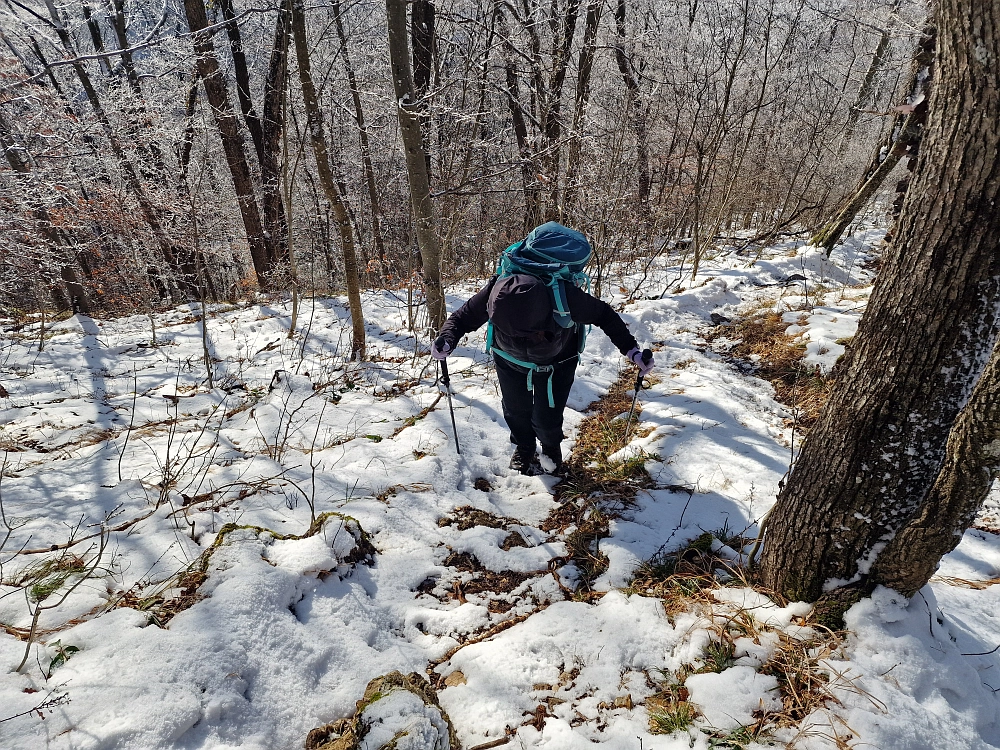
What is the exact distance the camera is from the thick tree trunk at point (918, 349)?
139 cm

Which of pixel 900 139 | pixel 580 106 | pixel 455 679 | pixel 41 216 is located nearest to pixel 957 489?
pixel 900 139

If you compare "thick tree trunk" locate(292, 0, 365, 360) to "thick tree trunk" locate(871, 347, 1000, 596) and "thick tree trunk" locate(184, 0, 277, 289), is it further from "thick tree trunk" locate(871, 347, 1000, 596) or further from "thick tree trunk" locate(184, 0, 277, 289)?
"thick tree trunk" locate(871, 347, 1000, 596)

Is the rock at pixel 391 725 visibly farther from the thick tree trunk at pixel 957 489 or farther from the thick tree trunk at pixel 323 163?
the thick tree trunk at pixel 323 163

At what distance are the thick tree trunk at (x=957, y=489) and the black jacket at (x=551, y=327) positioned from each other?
1.71m

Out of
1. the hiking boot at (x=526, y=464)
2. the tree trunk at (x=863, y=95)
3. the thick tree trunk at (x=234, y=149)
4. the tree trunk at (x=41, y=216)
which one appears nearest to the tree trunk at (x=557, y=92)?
the hiking boot at (x=526, y=464)

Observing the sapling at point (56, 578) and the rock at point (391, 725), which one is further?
the sapling at point (56, 578)

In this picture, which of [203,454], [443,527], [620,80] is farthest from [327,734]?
[620,80]

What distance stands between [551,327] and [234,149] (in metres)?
10.4

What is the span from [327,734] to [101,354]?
25.4 feet

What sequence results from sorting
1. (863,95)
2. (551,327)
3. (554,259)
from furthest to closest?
(863,95)
(551,327)
(554,259)

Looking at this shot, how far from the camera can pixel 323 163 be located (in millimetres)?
5480

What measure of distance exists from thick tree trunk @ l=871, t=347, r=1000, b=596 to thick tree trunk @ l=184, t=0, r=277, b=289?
10.6m

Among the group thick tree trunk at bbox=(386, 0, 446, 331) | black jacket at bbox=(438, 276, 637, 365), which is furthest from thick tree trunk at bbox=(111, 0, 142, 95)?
black jacket at bbox=(438, 276, 637, 365)

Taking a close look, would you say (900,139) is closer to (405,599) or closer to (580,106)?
(405,599)
